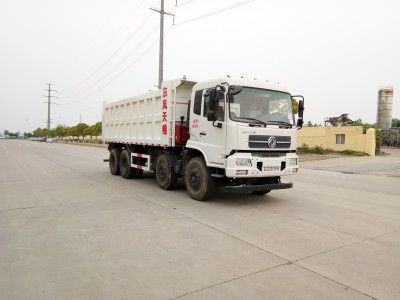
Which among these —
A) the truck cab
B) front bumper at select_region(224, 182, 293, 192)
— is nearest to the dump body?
the truck cab

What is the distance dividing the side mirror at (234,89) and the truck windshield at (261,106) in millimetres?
115

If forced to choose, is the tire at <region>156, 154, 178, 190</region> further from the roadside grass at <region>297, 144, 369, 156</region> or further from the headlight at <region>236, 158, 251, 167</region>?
the roadside grass at <region>297, 144, 369, 156</region>

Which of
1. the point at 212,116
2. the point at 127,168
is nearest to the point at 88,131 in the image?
the point at 127,168

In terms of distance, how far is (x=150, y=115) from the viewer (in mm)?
10891

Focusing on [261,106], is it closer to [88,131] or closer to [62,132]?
[88,131]

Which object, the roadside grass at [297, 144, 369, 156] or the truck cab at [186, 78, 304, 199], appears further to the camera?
the roadside grass at [297, 144, 369, 156]

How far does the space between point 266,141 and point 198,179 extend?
178 centimetres

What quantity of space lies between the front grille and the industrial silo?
38.7m

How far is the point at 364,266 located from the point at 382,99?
43282 millimetres

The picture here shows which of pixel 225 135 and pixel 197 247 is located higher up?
pixel 225 135

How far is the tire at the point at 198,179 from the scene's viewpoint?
8.13m

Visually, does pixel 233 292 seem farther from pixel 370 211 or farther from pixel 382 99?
pixel 382 99

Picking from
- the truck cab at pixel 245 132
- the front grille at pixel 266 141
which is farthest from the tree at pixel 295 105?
the front grille at pixel 266 141

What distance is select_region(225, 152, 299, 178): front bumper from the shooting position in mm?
7496
